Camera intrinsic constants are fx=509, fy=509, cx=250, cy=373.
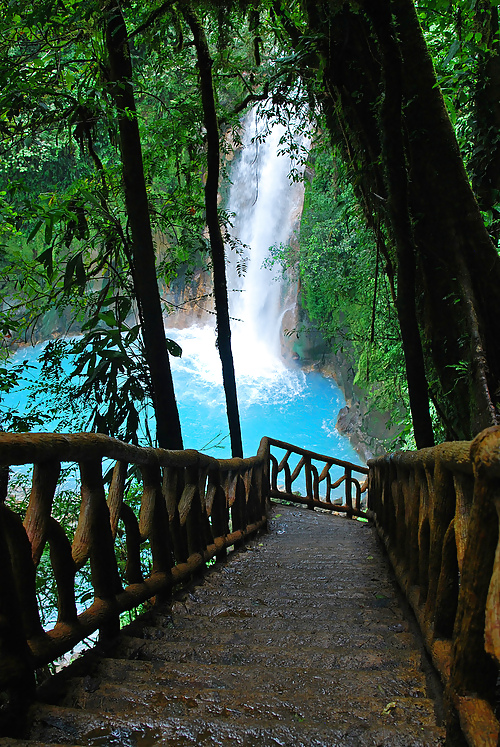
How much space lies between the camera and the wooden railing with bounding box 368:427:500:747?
3.50 feet

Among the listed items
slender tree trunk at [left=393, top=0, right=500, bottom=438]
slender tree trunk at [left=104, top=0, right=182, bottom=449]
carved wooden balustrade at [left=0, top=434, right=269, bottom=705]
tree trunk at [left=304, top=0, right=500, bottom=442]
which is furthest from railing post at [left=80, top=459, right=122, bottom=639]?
slender tree trunk at [left=393, top=0, right=500, bottom=438]

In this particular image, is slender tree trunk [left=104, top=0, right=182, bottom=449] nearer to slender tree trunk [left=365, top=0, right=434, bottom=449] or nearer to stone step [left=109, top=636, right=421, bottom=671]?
slender tree trunk [left=365, top=0, right=434, bottom=449]

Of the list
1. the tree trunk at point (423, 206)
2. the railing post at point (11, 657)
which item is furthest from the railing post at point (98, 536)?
the tree trunk at point (423, 206)

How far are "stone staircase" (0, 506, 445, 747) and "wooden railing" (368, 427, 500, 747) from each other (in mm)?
170

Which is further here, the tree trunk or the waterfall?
the waterfall

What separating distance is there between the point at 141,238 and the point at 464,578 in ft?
13.4

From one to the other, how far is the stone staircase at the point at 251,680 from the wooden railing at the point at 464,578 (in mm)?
170

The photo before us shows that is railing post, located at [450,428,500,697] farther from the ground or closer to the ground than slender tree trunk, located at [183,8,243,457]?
closer to the ground

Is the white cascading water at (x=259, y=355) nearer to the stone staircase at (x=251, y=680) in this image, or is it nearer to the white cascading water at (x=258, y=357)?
the white cascading water at (x=258, y=357)

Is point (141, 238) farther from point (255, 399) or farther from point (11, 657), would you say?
point (255, 399)

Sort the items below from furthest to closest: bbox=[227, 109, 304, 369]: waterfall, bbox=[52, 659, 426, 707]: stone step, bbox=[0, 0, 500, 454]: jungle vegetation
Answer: bbox=[227, 109, 304, 369]: waterfall, bbox=[0, 0, 500, 454]: jungle vegetation, bbox=[52, 659, 426, 707]: stone step

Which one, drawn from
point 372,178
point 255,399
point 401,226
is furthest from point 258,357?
point 401,226

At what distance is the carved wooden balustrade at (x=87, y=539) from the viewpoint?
4.87 feet

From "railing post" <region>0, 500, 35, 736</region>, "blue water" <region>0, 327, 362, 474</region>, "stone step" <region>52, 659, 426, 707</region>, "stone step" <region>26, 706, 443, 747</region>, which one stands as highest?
"blue water" <region>0, 327, 362, 474</region>
